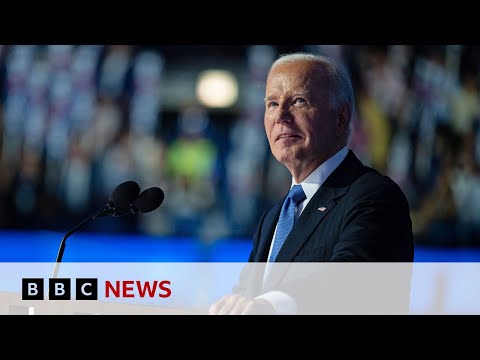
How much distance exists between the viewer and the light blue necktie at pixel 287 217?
2430 mm

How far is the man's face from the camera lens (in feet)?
8.09

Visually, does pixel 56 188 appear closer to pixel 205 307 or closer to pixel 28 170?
pixel 28 170

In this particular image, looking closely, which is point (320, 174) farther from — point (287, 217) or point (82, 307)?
point (82, 307)

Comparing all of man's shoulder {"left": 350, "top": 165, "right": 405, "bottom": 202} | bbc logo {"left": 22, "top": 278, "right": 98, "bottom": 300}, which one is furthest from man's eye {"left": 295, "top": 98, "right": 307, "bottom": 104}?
bbc logo {"left": 22, "top": 278, "right": 98, "bottom": 300}

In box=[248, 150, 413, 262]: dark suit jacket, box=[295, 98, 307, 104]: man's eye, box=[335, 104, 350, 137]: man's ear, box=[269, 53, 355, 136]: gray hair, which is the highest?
box=[269, 53, 355, 136]: gray hair

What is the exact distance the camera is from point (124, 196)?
2.22m

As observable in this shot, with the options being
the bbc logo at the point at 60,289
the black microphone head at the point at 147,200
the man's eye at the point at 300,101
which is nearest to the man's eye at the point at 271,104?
the man's eye at the point at 300,101

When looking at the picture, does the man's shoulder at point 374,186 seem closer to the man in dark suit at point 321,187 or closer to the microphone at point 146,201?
the man in dark suit at point 321,187

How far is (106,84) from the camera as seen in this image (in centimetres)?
296

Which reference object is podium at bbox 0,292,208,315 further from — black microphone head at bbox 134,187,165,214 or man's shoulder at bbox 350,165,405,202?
man's shoulder at bbox 350,165,405,202

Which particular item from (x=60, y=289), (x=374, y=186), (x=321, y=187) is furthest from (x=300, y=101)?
(x=60, y=289)

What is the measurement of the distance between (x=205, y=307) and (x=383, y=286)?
27.9 inches

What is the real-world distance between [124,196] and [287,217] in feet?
1.92
